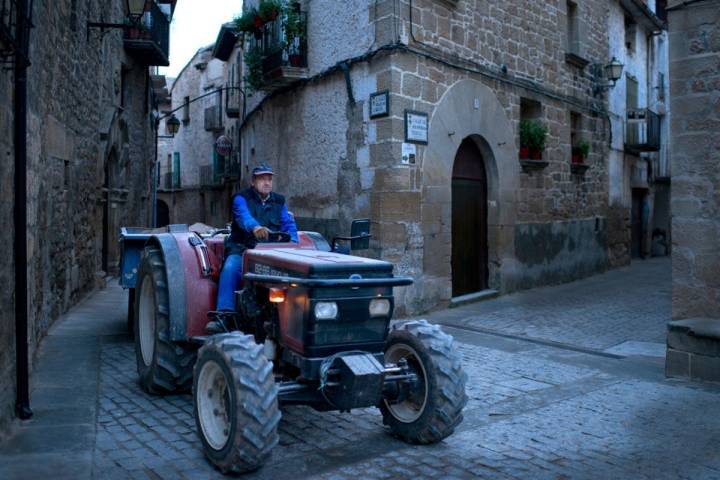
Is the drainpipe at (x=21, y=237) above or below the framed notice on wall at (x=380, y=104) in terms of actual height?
below

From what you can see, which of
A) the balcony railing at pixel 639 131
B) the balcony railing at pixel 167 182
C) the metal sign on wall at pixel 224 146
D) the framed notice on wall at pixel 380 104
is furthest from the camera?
the balcony railing at pixel 167 182

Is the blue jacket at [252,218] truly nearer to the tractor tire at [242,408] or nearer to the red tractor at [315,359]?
the red tractor at [315,359]

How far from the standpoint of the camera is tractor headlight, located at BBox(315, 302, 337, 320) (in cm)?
331

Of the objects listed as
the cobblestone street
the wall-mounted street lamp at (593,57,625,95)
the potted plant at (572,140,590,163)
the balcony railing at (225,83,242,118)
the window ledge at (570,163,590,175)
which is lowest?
the cobblestone street

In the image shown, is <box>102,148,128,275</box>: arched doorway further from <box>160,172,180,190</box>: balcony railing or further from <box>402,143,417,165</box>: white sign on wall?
<box>160,172,180,190</box>: balcony railing

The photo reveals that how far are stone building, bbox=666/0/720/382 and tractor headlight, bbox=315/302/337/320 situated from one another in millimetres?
3369

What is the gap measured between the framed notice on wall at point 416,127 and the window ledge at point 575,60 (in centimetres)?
486

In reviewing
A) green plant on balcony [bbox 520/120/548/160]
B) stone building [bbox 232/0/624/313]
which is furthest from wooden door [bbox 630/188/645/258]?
green plant on balcony [bbox 520/120/548/160]

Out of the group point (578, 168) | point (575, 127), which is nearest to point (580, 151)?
point (578, 168)

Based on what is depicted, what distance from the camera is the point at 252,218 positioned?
169 inches

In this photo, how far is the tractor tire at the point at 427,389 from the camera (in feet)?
11.5

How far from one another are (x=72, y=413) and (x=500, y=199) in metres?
7.45

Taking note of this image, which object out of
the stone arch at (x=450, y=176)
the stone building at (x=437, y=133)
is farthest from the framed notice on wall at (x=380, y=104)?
the stone arch at (x=450, y=176)

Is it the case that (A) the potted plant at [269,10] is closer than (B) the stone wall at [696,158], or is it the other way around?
(B) the stone wall at [696,158]
